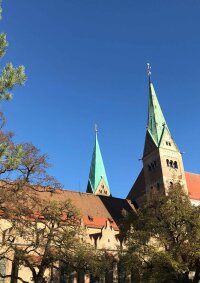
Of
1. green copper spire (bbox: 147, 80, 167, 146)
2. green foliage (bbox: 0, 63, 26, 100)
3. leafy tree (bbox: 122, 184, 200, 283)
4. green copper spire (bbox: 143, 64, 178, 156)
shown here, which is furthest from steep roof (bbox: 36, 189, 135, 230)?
green foliage (bbox: 0, 63, 26, 100)

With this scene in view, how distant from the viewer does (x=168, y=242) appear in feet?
80.3

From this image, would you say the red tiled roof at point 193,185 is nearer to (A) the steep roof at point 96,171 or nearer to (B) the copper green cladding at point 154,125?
(B) the copper green cladding at point 154,125

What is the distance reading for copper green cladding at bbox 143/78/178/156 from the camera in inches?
1841

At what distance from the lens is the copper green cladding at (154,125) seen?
4675 centimetres

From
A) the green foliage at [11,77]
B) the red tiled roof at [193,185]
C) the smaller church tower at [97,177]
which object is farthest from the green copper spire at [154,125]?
the green foliage at [11,77]

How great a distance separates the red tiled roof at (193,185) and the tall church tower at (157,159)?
4.78 metres

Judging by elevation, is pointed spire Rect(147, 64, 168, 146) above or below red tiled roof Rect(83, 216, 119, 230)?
above

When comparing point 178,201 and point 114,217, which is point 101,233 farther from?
point 178,201

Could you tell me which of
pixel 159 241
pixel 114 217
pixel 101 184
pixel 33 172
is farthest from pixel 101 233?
pixel 101 184

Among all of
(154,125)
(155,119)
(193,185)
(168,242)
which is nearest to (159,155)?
(154,125)

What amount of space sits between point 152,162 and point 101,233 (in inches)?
579

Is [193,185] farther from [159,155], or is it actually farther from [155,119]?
[155,119]

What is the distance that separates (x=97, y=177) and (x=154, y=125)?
16729 millimetres

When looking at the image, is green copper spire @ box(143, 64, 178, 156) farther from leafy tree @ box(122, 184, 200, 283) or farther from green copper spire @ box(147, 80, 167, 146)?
leafy tree @ box(122, 184, 200, 283)
